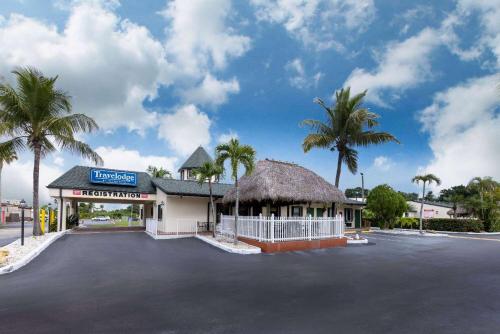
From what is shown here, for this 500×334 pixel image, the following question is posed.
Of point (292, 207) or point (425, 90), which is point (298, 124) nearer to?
point (292, 207)

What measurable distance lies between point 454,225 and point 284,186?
82.7 ft

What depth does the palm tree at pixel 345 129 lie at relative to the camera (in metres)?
20.8

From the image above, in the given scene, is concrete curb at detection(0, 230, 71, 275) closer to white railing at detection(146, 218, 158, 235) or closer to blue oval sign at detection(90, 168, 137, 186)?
white railing at detection(146, 218, 158, 235)

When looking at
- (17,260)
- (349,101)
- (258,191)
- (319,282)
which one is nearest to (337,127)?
(349,101)

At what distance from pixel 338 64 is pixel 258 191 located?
10.8 m

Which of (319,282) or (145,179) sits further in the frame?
(145,179)

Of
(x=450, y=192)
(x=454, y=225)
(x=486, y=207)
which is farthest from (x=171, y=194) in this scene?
(x=450, y=192)

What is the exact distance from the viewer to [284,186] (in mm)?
16797

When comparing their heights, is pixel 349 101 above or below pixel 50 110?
above

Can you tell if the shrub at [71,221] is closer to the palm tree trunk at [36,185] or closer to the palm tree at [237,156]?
the palm tree trunk at [36,185]

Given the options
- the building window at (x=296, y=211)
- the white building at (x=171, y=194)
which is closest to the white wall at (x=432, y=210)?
the white building at (x=171, y=194)

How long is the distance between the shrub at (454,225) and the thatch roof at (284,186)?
20.0 m

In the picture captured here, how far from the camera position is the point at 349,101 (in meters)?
20.9

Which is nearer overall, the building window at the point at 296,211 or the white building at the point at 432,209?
the building window at the point at 296,211
